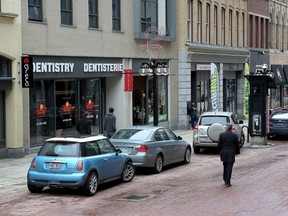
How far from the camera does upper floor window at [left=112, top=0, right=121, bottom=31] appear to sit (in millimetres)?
27922

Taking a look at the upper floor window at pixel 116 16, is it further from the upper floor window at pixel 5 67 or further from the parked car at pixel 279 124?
the parked car at pixel 279 124

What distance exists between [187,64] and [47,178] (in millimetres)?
21139

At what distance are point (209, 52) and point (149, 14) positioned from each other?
303 inches

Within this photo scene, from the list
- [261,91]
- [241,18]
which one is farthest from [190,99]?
[241,18]

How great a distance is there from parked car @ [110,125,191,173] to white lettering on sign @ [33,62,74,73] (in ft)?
17.5

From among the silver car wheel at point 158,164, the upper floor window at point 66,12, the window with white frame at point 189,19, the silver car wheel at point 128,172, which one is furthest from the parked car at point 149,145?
the window with white frame at point 189,19

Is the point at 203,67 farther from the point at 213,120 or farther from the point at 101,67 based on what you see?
the point at 213,120

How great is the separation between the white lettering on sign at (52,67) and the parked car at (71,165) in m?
7.99

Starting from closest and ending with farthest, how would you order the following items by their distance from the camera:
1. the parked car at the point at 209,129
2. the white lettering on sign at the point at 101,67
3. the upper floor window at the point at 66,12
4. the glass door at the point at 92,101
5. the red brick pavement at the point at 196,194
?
the red brick pavement at the point at 196,194 → the parked car at the point at 209,129 → the upper floor window at the point at 66,12 → the white lettering on sign at the point at 101,67 → the glass door at the point at 92,101

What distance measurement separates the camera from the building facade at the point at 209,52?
3441 centimetres

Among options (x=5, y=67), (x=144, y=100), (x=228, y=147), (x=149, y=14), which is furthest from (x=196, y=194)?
(x=149, y=14)

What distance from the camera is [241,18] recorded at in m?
44.5

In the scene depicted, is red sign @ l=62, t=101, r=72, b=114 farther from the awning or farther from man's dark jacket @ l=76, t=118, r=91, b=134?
the awning

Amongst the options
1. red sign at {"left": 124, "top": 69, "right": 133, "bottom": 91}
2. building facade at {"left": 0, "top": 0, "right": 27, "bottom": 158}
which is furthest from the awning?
red sign at {"left": 124, "top": 69, "right": 133, "bottom": 91}
